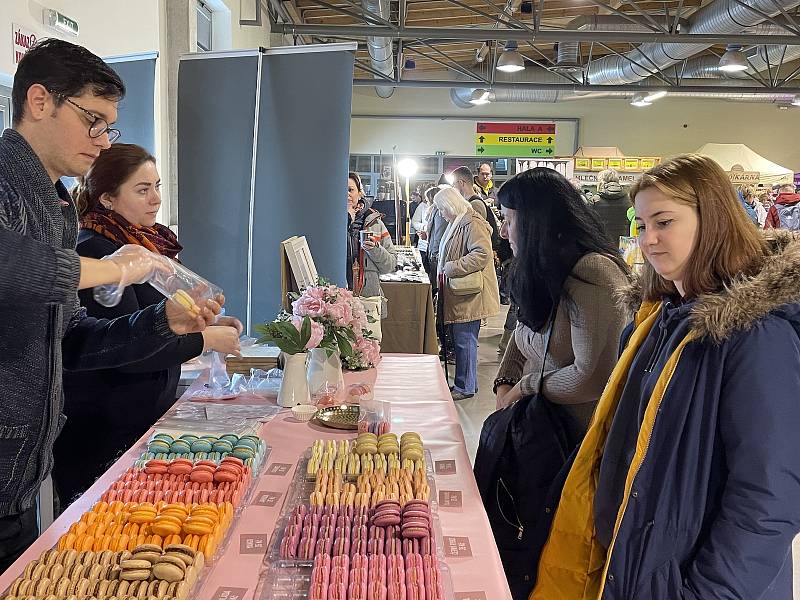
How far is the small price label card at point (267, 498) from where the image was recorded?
4.70 feet

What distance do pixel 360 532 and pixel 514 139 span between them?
14.7 metres

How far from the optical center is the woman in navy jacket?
1.17 meters

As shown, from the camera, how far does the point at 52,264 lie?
108 cm

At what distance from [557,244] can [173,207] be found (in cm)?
330

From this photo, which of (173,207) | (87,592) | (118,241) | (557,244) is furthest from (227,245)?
(87,592)

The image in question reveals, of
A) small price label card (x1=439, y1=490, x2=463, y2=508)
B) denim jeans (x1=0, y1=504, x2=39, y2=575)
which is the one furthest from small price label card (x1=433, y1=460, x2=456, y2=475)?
denim jeans (x1=0, y1=504, x2=39, y2=575)

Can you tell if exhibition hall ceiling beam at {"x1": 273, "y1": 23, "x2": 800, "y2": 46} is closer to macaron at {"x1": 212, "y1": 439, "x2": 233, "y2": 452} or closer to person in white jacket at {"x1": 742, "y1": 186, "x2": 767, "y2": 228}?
person in white jacket at {"x1": 742, "y1": 186, "x2": 767, "y2": 228}

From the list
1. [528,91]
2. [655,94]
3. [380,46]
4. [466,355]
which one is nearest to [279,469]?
[466,355]

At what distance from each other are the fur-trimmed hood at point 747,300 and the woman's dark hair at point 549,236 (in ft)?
2.17

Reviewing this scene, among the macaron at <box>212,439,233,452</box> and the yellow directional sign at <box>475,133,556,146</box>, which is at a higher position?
the yellow directional sign at <box>475,133,556,146</box>

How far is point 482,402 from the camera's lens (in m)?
4.89

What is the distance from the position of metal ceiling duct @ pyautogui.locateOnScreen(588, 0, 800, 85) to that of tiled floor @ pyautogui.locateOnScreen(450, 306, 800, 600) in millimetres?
4188

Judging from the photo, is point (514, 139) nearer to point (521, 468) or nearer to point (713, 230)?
point (521, 468)

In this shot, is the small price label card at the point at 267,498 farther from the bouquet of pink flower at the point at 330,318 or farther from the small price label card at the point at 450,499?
the bouquet of pink flower at the point at 330,318
